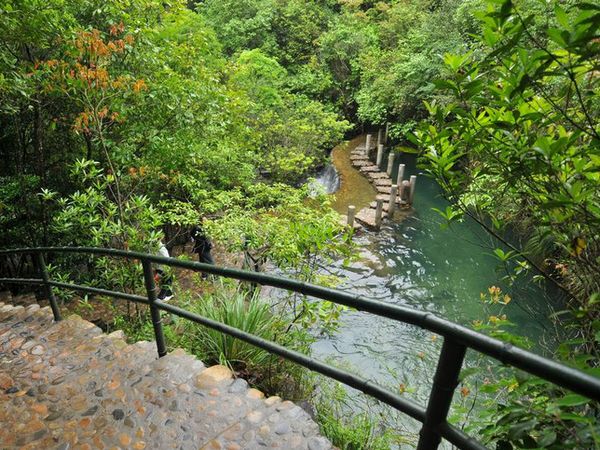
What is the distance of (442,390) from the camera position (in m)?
1.09

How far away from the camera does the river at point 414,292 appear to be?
5.77m

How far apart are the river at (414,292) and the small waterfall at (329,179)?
25.0 inches

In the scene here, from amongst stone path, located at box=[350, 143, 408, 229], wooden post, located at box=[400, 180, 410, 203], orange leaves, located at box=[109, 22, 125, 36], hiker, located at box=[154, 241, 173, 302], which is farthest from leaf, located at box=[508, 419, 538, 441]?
wooden post, located at box=[400, 180, 410, 203]

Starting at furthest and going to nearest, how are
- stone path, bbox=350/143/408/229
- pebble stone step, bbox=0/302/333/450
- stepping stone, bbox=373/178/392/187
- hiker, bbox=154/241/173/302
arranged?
stepping stone, bbox=373/178/392/187
stone path, bbox=350/143/408/229
hiker, bbox=154/241/173/302
pebble stone step, bbox=0/302/333/450

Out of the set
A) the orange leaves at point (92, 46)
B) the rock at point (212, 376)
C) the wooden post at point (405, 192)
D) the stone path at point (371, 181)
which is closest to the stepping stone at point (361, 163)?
the stone path at point (371, 181)

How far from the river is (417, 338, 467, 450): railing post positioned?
2.53 meters

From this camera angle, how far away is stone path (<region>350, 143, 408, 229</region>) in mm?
10807

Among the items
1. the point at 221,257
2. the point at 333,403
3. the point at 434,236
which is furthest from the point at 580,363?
the point at 434,236

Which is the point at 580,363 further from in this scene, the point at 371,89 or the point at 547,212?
the point at 371,89

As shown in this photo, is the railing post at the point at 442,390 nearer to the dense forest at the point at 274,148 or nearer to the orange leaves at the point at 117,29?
the dense forest at the point at 274,148

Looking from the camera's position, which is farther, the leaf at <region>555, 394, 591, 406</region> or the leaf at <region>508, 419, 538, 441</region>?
the leaf at <region>508, 419, 538, 441</region>

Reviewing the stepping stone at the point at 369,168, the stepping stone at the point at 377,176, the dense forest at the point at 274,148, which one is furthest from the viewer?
the stepping stone at the point at 369,168

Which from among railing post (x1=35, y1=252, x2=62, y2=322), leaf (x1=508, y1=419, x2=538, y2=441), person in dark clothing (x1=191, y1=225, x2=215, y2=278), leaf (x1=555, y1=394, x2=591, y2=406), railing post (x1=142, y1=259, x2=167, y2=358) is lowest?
person in dark clothing (x1=191, y1=225, x2=215, y2=278)

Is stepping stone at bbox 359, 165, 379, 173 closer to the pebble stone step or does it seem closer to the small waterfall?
the small waterfall
